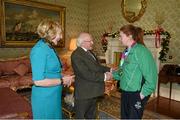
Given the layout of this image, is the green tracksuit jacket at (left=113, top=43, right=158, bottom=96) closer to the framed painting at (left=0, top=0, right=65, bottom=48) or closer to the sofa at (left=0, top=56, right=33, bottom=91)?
the sofa at (left=0, top=56, right=33, bottom=91)

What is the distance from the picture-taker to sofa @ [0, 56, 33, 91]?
4.65m

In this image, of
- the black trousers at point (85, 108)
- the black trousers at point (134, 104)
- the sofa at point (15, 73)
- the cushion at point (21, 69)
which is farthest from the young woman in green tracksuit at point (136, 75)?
the cushion at point (21, 69)

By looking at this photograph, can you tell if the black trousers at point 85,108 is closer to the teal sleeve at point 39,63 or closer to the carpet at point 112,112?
the teal sleeve at point 39,63

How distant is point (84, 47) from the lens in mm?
2209

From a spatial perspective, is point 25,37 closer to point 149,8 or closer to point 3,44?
point 3,44

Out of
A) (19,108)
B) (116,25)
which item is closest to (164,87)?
(116,25)

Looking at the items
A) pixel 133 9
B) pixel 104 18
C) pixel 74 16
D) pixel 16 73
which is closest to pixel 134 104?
pixel 16 73

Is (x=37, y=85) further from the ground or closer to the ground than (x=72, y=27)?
closer to the ground

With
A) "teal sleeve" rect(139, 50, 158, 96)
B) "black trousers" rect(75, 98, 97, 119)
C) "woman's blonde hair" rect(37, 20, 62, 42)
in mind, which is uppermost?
"woman's blonde hair" rect(37, 20, 62, 42)

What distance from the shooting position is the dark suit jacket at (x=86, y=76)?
2.10 metres

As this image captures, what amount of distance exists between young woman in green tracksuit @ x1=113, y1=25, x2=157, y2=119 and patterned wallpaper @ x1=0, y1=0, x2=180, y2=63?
3.17 metres

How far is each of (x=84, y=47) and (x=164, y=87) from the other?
340cm

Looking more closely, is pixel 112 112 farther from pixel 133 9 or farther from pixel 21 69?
pixel 133 9

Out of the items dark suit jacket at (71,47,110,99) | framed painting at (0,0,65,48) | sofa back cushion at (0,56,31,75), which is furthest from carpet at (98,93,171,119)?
framed painting at (0,0,65,48)
